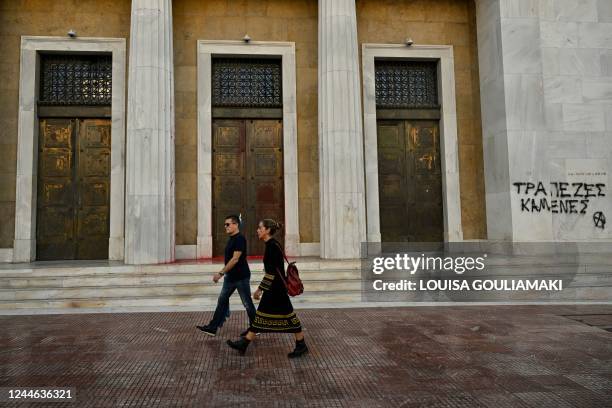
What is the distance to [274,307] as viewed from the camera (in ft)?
18.0

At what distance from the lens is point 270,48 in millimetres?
13477

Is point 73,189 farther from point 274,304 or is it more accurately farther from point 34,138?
point 274,304

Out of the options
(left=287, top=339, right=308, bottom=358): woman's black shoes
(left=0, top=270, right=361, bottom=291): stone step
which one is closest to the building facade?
(left=0, top=270, right=361, bottom=291): stone step

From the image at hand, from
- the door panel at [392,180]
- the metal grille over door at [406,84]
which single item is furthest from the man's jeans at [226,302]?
the metal grille over door at [406,84]

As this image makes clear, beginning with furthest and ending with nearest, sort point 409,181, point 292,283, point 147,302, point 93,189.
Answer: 1. point 409,181
2. point 93,189
3. point 147,302
4. point 292,283

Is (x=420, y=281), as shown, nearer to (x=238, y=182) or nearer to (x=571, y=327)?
(x=571, y=327)

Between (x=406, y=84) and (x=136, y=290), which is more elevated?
(x=406, y=84)

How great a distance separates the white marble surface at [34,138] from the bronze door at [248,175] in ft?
9.06

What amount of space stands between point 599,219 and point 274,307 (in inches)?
445

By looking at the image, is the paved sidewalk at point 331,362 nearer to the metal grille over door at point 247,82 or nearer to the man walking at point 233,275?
the man walking at point 233,275

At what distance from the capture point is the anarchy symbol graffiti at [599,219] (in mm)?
12377

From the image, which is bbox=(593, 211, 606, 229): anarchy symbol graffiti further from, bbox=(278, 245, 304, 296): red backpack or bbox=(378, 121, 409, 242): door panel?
bbox=(278, 245, 304, 296): red backpack

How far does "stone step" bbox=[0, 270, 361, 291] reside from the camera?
368 inches

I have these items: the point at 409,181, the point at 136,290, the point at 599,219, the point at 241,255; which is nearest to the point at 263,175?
the point at 409,181
